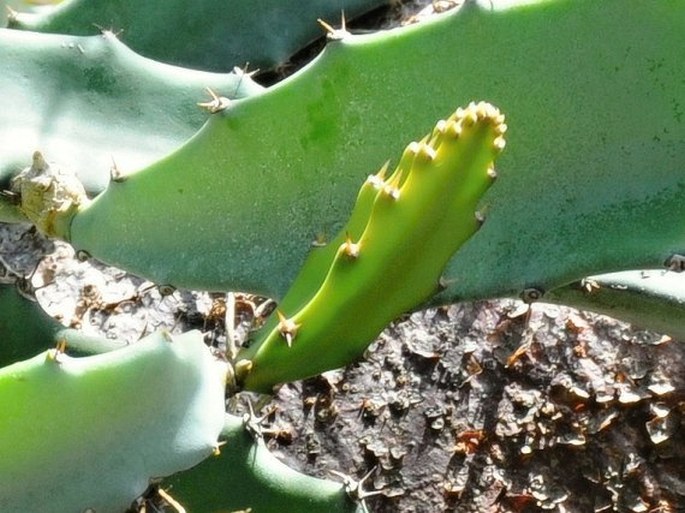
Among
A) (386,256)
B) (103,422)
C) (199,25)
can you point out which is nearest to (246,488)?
(103,422)

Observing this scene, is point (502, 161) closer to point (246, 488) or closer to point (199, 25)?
point (246, 488)

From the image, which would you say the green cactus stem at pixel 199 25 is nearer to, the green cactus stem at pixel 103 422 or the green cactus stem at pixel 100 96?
the green cactus stem at pixel 100 96

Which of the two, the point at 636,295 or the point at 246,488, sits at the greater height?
the point at 636,295

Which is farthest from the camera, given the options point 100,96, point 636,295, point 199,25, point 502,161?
point 199,25

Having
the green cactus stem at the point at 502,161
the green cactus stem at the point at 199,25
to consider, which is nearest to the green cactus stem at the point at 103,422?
the green cactus stem at the point at 502,161

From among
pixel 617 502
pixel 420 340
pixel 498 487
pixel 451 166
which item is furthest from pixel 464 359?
pixel 451 166

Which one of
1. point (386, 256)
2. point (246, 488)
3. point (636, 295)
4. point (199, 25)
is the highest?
point (199, 25)

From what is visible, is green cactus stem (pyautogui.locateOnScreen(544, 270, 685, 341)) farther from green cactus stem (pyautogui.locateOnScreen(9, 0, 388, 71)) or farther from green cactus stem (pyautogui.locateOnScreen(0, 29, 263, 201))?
green cactus stem (pyautogui.locateOnScreen(9, 0, 388, 71))

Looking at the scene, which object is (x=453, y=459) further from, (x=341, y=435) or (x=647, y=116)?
(x=647, y=116)
